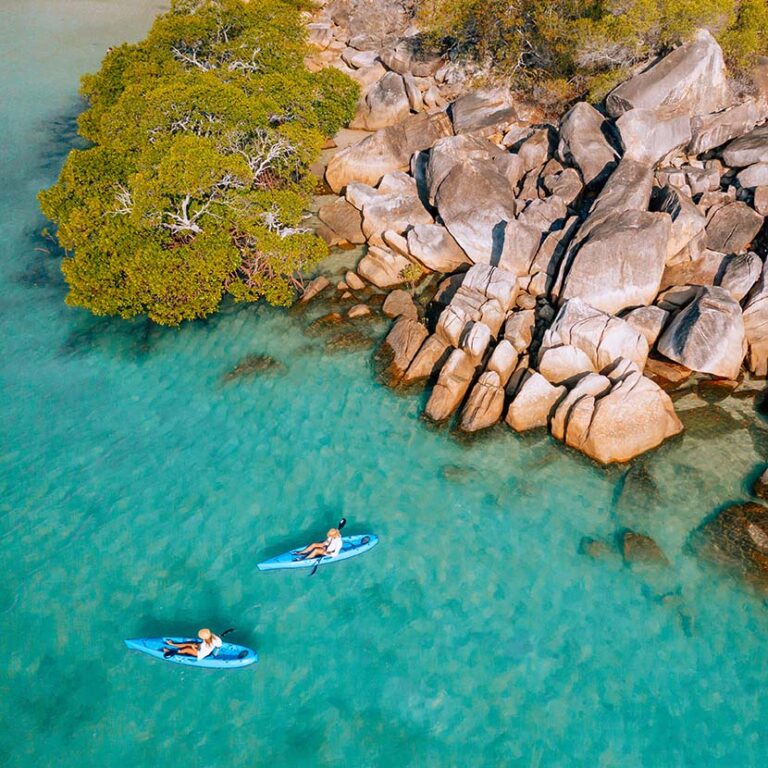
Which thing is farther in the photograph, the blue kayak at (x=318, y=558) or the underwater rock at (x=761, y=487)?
the underwater rock at (x=761, y=487)

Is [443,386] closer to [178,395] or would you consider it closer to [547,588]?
[547,588]

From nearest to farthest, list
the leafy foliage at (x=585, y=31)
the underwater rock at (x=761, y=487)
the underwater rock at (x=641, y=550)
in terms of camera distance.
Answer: the underwater rock at (x=641, y=550) < the underwater rock at (x=761, y=487) < the leafy foliage at (x=585, y=31)

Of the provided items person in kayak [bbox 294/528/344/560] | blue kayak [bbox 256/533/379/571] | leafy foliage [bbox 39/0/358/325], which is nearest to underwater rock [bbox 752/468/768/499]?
blue kayak [bbox 256/533/379/571]

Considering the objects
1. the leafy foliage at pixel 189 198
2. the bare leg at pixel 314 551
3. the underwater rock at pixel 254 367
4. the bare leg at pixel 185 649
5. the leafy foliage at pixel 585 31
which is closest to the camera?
the bare leg at pixel 185 649

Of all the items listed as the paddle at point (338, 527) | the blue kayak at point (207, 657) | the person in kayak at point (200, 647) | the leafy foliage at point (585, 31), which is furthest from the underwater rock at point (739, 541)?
the leafy foliage at point (585, 31)

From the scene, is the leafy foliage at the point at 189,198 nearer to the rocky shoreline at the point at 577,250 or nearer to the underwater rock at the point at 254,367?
the underwater rock at the point at 254,367

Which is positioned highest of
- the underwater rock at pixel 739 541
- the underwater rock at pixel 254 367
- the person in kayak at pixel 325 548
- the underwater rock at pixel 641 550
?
the underwater rock at pixel 254 367
